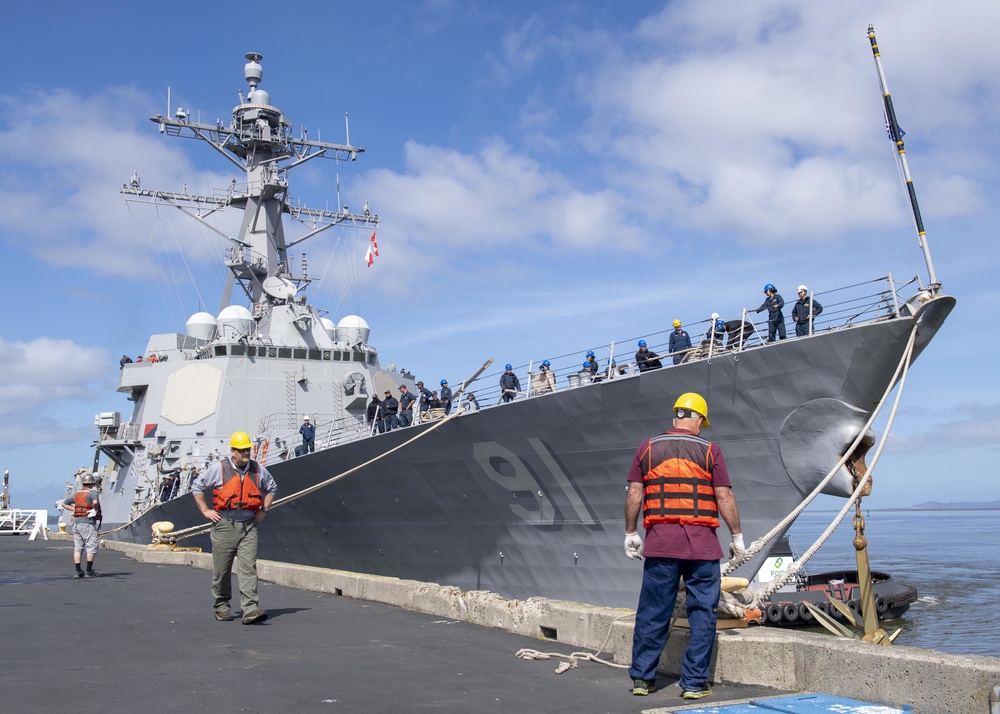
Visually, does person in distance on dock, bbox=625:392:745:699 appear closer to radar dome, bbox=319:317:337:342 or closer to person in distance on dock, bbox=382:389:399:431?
person in distance on dock, bbox=382:389:399:431

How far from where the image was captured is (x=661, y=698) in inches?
167

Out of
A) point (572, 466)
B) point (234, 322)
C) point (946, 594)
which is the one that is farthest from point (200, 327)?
point (946, 594)

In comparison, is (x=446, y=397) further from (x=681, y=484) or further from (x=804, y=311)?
(x=681, y=484)

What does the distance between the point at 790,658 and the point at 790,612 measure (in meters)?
13.6

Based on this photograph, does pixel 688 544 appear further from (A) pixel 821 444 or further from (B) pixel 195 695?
(A) pixel 821 444

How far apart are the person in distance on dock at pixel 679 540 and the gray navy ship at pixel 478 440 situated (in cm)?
543

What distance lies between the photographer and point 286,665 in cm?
503

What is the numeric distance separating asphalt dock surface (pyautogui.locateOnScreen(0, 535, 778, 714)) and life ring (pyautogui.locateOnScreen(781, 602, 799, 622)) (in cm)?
1130

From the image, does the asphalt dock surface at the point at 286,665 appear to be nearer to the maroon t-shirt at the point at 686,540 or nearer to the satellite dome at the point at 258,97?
the maroon t-shirt at the point at 686,540

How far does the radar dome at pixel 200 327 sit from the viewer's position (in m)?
22.0

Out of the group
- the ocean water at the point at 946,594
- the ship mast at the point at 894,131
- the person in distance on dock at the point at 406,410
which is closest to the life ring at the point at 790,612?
the ocean water at the point at 946,594

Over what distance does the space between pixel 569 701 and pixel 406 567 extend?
10254 mm

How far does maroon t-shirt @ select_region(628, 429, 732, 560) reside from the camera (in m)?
4.33

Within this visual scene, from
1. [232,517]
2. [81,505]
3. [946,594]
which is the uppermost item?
[81,505]
